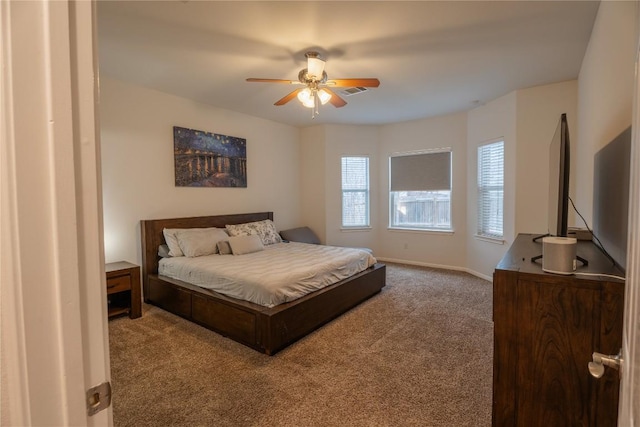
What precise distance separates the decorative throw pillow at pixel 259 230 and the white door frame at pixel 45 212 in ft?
12.5

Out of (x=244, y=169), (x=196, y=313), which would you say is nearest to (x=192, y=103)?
(x=244, y=169)

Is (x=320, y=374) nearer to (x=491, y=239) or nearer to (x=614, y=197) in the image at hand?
(x=614, y=197)

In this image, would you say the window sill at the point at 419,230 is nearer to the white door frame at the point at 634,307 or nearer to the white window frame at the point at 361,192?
the white window frame at the point at 361,192

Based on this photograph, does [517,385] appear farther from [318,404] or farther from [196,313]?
[196,313]

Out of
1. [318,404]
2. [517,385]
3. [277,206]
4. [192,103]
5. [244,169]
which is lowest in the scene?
[318,404]

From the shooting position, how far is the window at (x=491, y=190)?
4.43 metres

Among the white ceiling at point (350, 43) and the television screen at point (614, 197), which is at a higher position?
the white ceiling at point (350, 43)

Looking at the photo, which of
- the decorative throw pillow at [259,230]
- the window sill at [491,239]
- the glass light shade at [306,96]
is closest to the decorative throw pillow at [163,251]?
the decorative throw pillow at [259,230]

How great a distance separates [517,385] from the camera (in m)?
1.27

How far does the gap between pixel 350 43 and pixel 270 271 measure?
222cm

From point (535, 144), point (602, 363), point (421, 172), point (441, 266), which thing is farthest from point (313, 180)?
point (602, 363)

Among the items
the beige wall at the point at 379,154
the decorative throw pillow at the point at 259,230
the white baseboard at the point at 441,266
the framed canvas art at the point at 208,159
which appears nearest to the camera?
the beige wall at the point at 379,154

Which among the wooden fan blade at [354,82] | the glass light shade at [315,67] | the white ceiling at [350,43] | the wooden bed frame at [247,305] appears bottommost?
the wooden bed frame at [247,305]

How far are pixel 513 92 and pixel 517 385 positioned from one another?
13.0 ft
